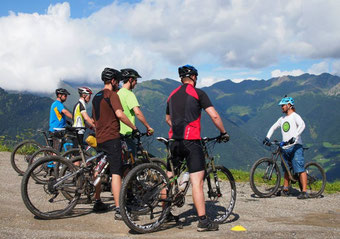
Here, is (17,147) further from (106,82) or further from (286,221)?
(286,221)

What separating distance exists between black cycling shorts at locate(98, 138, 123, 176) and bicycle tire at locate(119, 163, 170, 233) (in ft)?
2.07

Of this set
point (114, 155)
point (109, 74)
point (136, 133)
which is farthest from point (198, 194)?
point (109, 74)

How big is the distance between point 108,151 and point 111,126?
1.51ft

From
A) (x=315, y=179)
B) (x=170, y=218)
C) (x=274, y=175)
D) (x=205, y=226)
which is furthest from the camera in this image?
(x=315, y=179)

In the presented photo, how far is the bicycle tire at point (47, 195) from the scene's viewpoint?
227 inches

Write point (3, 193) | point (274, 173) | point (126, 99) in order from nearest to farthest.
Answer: point (126, 99) → point (3, 193) → point (274, 173)

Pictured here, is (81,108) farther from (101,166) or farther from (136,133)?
(101,166)

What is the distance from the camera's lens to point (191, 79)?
5965 mm

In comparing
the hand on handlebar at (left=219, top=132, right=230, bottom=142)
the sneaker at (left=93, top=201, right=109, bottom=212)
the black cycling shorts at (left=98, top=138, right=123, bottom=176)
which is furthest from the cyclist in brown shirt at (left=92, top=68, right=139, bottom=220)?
the hand on handlebar at (left=219, top=132, right=230, bottom=142)

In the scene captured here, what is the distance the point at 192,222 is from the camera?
625cm

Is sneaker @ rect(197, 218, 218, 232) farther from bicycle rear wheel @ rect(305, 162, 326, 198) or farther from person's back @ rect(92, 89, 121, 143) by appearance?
bicycle rear wheel @ rect(305, 162, 326, 198)

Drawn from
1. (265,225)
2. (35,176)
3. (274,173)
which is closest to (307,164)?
(274,173)

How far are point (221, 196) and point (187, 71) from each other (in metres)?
2.52

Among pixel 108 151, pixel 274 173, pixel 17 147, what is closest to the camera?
pixel 108 151
